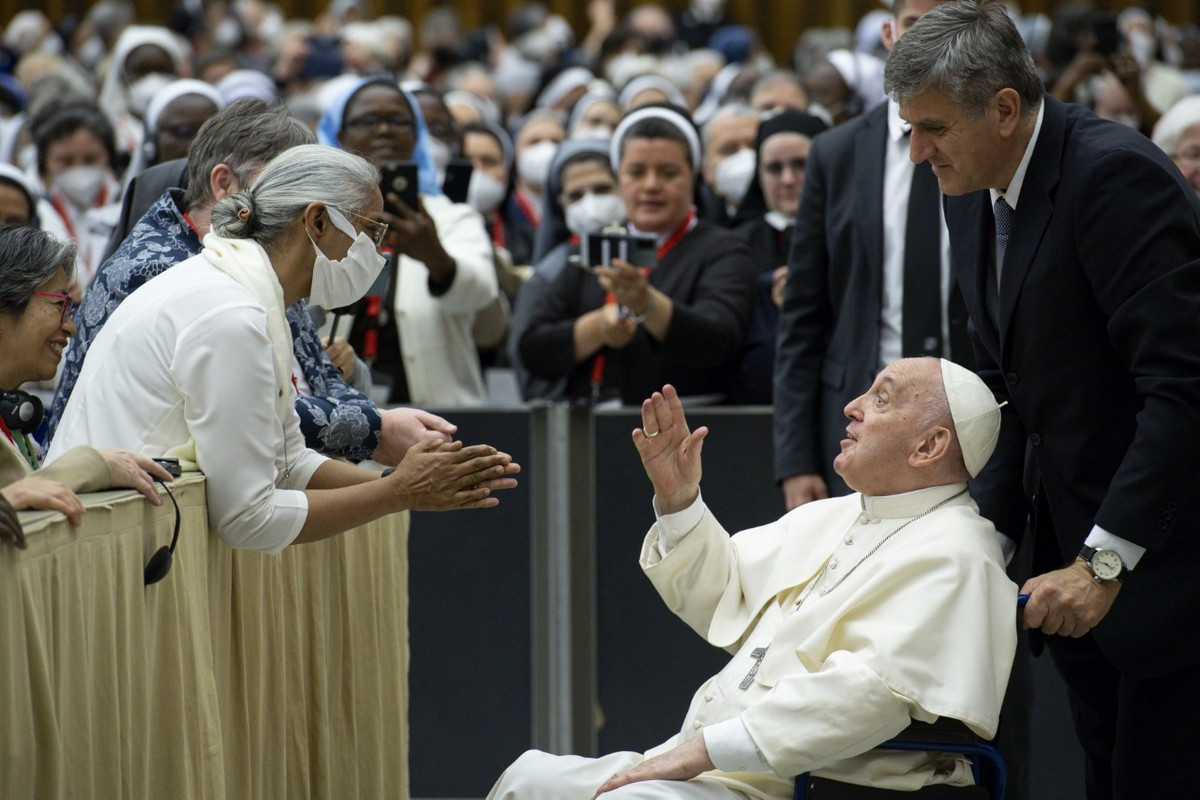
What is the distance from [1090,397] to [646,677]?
8.07 feet

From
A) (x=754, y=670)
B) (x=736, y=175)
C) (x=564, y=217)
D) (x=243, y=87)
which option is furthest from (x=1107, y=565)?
(x=243, y=87)

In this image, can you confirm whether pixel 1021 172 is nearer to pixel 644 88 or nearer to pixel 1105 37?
pixel 1105 37

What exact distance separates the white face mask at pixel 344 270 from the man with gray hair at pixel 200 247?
37 centimetres

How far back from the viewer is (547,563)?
5262mm

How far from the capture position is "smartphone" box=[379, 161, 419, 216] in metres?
5.10

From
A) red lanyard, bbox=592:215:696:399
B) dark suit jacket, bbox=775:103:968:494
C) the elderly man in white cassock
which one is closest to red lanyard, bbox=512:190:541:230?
red lanyard, bbox=592:215:696:399

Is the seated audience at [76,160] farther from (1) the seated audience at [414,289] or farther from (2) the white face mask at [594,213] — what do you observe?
(2) the white face mask at [594,213]

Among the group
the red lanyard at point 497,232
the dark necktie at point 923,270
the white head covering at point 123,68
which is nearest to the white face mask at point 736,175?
the red lanyard at point 497,232

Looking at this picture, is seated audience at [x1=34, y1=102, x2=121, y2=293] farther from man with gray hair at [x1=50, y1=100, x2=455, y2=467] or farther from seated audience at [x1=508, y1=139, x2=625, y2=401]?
man with gray hair at [x1=50, y1=100, x2=455, y2=467]

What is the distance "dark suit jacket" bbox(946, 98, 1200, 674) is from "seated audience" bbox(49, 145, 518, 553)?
1.09 m

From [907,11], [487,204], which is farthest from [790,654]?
[487,204]

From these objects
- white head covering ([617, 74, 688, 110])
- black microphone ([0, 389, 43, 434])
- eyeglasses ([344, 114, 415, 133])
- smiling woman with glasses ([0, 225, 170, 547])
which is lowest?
black microphone ([0, 389, 43, 434])

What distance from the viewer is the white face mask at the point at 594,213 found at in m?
6.07

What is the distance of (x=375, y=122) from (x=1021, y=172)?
9.34 feet
